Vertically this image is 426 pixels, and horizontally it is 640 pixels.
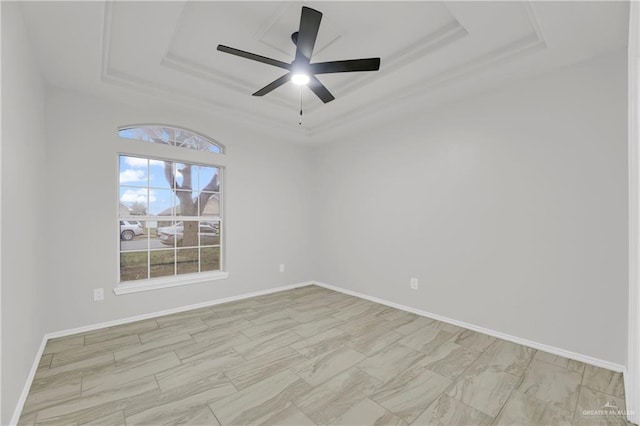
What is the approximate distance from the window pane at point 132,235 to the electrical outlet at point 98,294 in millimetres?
487

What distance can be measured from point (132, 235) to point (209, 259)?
3.23 ft

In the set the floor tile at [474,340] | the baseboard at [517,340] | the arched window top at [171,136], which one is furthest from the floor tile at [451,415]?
the arched window top at [171,136]

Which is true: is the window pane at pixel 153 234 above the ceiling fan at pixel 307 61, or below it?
below

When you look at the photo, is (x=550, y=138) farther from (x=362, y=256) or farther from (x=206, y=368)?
(x=206, y=368)

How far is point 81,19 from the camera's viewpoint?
1918 mm

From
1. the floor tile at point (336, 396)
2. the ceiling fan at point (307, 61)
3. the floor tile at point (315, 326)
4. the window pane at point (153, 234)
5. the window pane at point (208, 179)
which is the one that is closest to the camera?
the floor tile at point (336, 396)

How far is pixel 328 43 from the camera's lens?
2.45 m

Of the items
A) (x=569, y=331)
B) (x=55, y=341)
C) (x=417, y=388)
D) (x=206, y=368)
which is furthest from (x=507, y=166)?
(x=55, y=341)

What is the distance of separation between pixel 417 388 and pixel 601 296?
1.69 meters

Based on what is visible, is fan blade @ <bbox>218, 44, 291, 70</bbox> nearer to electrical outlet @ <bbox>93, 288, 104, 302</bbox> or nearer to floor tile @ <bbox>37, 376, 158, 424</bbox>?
floor tile @ <bbox>37, 376, 158, 424</bbox>

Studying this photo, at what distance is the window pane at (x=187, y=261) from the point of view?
3.71m

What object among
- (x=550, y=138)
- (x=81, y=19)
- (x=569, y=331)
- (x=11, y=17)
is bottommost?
(x=569, y=331)

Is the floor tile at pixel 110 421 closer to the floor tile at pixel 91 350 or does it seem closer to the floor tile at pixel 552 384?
the floor tile at pixel 91 350

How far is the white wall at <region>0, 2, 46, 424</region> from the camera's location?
150 cm
